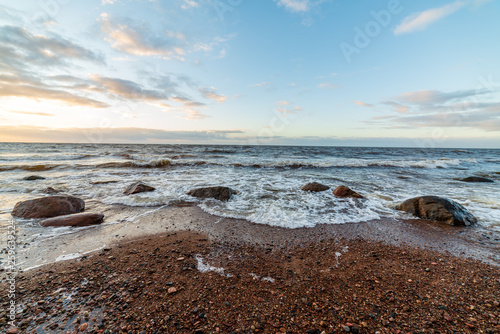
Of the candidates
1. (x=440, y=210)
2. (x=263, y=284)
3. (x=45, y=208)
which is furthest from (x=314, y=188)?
(x=45, y=208)

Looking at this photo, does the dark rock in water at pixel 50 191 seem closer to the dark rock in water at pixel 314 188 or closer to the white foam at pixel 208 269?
the white foam at pixel 208 269

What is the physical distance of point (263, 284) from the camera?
2.99 metres

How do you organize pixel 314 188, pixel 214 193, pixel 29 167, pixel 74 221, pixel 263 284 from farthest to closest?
pixel 29 167
pixel 314 188
pixel 214 193
pixel 74 221
pixel 263 284

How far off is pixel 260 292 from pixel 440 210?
6.70 m

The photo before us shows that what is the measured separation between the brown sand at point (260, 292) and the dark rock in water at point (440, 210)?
2534 millimetres

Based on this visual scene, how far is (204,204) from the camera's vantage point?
7.28m

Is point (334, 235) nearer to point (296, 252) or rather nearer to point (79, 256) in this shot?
point (296, 252)

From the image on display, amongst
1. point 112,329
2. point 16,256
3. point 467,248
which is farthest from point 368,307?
point 16,256

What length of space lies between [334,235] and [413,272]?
5.60ft

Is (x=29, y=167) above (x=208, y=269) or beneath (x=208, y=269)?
beneath

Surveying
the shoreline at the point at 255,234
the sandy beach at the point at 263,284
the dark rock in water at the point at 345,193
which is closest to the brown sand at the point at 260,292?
the sandy beach at the point at 263,284

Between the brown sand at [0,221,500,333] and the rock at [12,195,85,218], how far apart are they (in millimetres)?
3391

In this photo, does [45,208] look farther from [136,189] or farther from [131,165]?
[131,165]

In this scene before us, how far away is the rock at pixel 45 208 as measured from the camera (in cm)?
Answer: 564
